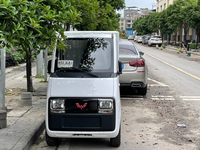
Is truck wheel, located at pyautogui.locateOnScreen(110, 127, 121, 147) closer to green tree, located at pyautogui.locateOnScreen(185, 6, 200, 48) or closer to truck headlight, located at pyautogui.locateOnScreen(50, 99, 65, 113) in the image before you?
truck headlight, located at pyautogui.locateOnScreen(50, 99, 65, 113)

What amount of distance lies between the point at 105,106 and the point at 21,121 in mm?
2568

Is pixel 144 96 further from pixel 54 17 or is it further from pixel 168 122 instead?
pixel 54 17

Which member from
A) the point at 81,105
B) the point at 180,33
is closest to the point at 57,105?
the point at 81,105

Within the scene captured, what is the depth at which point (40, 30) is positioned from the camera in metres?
5.17

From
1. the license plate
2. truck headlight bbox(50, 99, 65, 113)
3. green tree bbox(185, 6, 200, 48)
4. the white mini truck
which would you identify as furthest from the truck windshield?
green tree bbox(185, 6, 200, 48)

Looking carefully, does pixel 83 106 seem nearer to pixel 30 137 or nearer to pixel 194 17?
pixel 30 137

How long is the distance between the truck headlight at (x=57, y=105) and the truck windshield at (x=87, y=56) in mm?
829

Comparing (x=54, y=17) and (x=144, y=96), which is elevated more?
(x=54, y=17)

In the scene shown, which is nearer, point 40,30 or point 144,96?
point 40,30

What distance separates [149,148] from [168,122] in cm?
201

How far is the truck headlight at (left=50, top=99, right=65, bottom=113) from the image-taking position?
223 inches

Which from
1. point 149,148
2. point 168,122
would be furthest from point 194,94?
point 149,148

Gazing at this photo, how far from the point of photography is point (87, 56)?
652cm

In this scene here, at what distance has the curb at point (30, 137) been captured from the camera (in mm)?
5689
